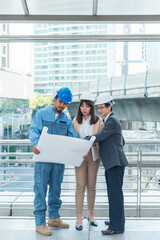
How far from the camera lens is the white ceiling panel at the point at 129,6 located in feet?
9.31

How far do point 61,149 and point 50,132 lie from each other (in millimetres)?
213

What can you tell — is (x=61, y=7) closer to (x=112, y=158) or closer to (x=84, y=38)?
(x=84, y=38)

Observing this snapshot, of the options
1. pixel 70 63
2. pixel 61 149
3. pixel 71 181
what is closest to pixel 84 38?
pixel 70 63

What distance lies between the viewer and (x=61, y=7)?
287 centimetres

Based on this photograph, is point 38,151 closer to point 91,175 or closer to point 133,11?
point 91,175

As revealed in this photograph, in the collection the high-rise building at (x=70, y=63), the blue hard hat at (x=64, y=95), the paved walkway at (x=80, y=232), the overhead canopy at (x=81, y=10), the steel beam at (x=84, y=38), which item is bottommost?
the paved walkway at (x=80, y=232)

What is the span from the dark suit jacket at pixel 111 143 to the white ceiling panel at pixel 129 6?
3.67 feet

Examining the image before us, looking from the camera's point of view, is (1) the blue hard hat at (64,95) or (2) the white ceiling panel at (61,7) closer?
(1) the blue hard hat at (64,95)

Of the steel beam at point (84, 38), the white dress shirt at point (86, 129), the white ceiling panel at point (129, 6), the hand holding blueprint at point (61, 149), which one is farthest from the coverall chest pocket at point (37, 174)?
the white ceiling panel at point (129, 6)

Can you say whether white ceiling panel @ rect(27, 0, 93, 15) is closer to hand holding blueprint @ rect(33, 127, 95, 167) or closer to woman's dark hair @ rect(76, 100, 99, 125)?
woman's dark hair @ rect(76, 100, 99, 125)

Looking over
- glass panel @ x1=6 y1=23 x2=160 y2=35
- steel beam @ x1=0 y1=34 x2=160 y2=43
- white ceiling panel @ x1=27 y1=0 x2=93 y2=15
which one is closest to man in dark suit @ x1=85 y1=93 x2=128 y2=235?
steel beam @ x1=0 y1=34 x2=160 y2=43

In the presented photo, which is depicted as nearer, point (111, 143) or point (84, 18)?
point (111, 143)

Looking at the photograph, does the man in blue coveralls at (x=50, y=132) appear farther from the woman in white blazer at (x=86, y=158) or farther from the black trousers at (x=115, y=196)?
the black trousers at (x=115, y=196)

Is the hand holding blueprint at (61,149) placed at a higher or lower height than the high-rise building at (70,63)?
lower
